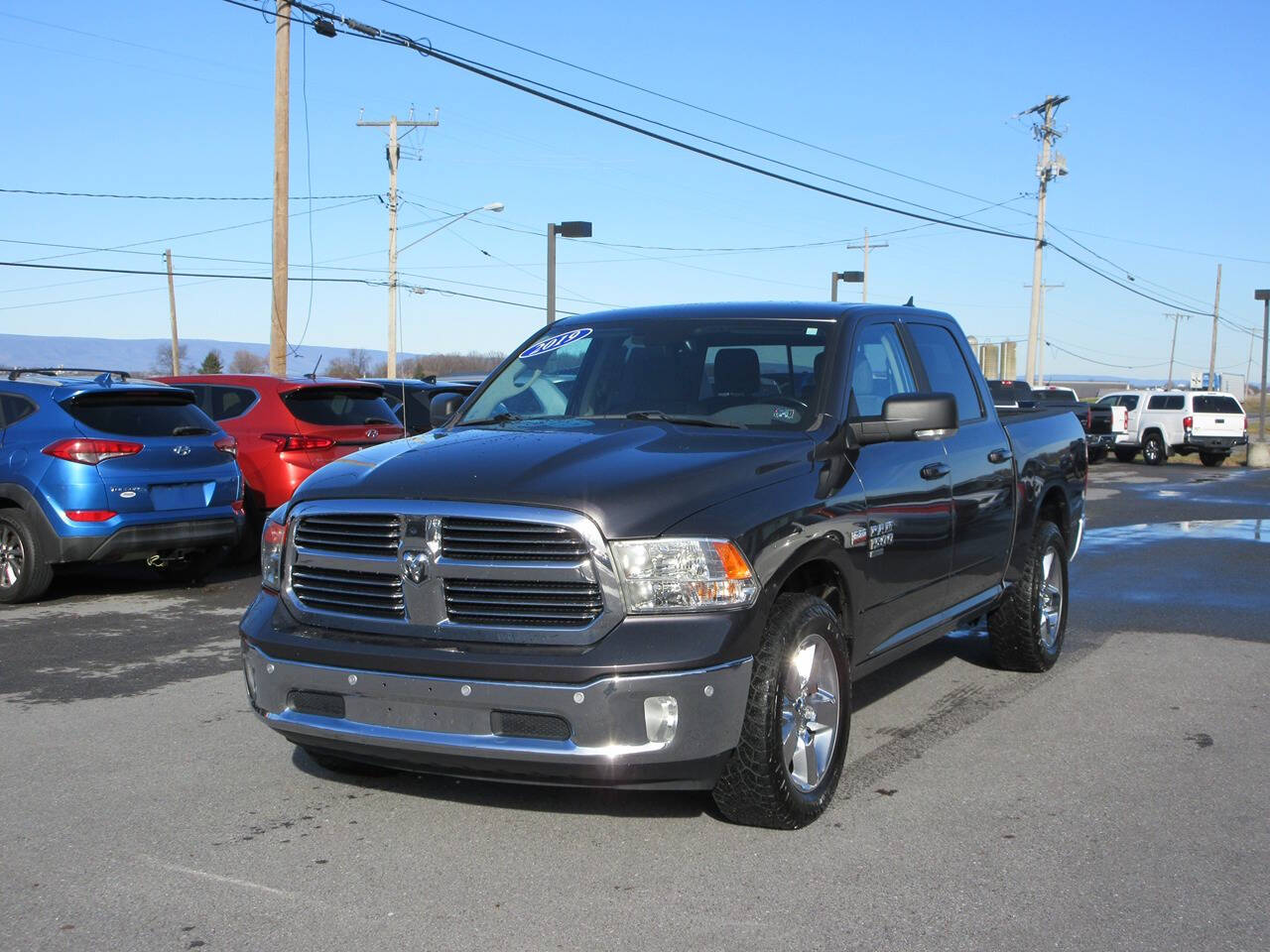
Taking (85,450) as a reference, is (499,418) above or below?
above

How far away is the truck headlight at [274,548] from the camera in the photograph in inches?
185

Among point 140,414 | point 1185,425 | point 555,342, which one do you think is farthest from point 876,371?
point 1185,425

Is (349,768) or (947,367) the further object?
(947,367)

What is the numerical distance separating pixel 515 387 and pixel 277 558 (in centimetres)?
163

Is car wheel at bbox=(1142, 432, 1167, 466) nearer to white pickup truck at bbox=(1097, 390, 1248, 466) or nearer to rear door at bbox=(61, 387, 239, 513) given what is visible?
white pickup truck at bbox=(1097, 390, 1248, 466)

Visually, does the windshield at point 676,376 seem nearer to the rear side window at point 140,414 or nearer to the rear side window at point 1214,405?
the rear side window at point 140,414

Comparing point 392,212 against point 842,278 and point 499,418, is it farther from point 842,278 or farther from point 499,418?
point 499,418

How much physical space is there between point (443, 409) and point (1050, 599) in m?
3.60

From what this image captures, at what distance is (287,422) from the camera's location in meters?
11.5

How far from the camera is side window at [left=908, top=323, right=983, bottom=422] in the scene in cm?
649

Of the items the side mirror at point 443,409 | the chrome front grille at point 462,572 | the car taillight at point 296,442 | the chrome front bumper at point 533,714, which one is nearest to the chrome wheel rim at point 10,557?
the car taillight at point 296,442

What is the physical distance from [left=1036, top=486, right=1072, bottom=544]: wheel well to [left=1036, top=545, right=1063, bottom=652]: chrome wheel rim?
24cm

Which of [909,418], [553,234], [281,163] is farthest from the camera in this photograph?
[553,234]

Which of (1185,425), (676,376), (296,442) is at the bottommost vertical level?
(1185,425)
